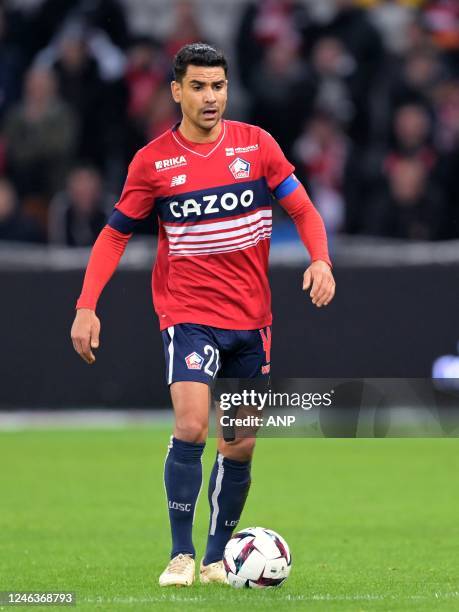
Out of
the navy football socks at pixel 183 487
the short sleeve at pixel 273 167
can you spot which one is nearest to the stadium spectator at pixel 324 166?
the short sleeve at pixel 273 167

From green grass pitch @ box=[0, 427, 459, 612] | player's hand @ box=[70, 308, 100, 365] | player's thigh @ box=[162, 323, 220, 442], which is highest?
player's hand @ box=[70, 308, 100, 365]

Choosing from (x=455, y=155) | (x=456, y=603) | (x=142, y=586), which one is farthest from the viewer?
(x=455, y=155)

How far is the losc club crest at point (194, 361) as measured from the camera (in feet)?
22.5

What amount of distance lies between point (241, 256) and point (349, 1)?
1092 centimetres

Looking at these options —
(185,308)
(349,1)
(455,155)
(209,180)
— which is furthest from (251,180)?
(349,1)

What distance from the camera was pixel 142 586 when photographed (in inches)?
273

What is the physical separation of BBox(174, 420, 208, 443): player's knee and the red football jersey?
0.49m

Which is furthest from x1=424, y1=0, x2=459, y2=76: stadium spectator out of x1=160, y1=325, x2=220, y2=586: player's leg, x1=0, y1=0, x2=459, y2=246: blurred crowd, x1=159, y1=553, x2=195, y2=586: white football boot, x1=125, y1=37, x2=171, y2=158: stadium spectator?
x1=159, y1=553, x2=195, y2=586: white football boot

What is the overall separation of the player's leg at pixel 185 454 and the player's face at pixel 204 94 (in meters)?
1.03

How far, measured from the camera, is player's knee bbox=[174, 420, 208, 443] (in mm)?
6777

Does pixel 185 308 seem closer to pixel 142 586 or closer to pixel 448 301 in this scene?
pixel 142 586

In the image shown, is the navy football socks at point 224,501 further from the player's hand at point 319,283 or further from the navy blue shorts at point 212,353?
the player's hand at point 319,283

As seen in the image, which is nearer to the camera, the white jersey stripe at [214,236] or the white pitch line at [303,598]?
the white pitch line at [303,598]

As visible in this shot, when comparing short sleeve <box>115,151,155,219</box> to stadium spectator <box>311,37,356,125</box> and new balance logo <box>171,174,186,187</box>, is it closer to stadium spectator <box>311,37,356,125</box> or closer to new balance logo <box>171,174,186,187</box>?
new balance logo <box>171,174,186,187</box>
